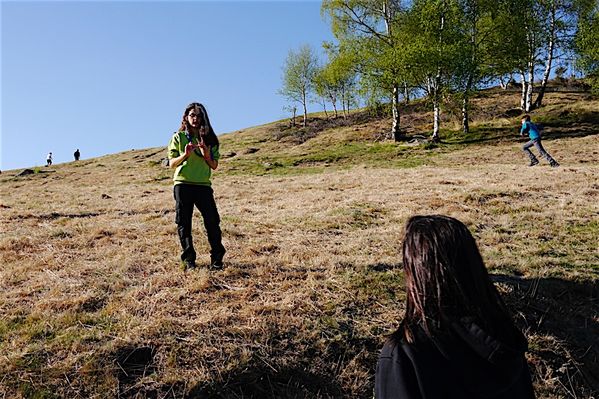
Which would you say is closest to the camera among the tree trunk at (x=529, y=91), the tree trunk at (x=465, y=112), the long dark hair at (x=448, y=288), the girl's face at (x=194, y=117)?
the long dark hair at (x=448, y=288)

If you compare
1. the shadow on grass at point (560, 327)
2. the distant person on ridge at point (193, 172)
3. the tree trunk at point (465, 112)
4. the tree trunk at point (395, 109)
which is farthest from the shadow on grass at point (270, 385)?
the tree trunk at point (395, 109)

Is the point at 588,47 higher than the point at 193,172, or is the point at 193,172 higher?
the point at 588,47

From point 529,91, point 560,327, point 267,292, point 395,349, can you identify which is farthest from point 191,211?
point 529,91

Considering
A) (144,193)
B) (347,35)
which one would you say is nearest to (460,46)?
(347,35)

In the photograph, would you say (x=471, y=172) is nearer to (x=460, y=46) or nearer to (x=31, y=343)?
(x=460, y=46)

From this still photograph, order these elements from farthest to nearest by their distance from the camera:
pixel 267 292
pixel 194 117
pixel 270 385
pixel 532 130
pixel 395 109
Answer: pixel 395 109, pixel 532 130, pixel 194 117, pixel 267 292, pixel 270 385

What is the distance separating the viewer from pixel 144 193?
16141 mm

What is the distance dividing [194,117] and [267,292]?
7.98 feet

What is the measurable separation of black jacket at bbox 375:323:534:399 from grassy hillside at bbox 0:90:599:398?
86.4 inches

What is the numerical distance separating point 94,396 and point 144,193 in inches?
522

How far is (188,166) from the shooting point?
5.80 meters

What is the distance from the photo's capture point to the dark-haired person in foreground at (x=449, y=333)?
1844mm

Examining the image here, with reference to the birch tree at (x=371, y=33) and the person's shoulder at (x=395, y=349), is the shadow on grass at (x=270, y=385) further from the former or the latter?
the birch tree at (x=371, y=33)

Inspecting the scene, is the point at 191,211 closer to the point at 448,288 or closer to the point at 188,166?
the point at 188,166
